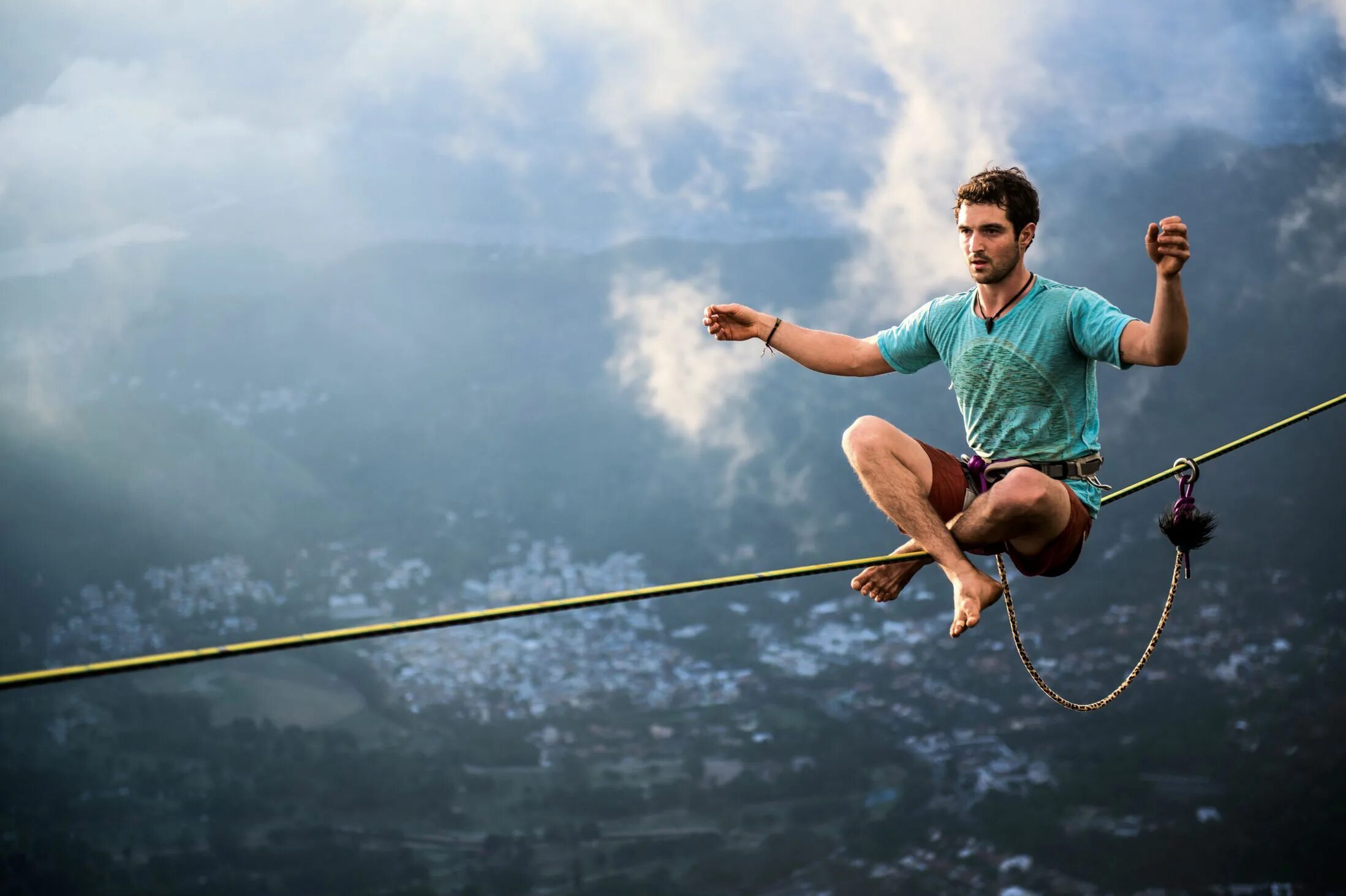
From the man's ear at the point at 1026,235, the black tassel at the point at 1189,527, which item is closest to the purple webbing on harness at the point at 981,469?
the man's ear at the point at 1026,235

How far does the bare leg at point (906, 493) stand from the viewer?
455 centimetres

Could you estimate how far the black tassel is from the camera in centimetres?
521

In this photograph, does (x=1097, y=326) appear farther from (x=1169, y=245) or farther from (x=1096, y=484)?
(x=1096, y=484)

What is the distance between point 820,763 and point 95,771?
36.4 m

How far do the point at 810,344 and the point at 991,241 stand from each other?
2.68 ft

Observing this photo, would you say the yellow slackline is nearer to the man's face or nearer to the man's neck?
the man's neck

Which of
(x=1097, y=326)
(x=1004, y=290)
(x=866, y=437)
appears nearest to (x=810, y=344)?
(x=866, y=437)

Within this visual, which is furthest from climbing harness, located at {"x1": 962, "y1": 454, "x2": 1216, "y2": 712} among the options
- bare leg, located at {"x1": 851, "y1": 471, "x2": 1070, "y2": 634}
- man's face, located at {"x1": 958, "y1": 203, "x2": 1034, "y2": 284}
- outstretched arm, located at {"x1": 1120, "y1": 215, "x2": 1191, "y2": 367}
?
man's face, located at {"x1": 958, "y1": 203, "x2": 1034, "y2": 284}

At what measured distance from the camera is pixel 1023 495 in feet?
14.7

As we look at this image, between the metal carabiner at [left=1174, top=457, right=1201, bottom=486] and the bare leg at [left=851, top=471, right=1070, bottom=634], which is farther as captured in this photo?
the metal carabiner at [left=1174, top=457, right=1201, bottom=486]

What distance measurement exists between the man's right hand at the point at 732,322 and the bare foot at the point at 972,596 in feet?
4.04

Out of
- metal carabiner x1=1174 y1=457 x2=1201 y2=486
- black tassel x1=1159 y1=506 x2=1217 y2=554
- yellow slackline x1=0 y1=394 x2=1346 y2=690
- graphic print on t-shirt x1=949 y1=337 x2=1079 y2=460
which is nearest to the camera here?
yellow slackline x1=0 y1=394 x2=1346 y2=690

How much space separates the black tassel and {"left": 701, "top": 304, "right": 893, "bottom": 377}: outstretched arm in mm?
1348

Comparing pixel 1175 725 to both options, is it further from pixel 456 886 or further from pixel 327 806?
pixel 327 806
